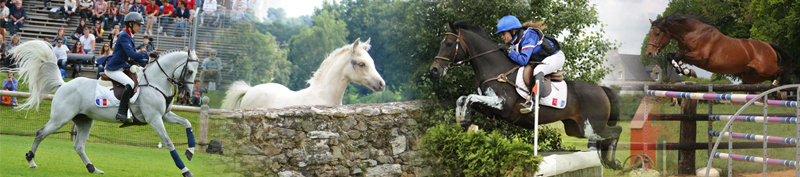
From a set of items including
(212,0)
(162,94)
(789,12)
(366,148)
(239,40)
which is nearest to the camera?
(239,40)

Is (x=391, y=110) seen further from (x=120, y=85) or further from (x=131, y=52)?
(x=120, y=85)

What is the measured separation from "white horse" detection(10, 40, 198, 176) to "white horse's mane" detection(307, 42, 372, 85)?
209cm

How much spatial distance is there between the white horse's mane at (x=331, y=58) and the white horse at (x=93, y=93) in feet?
6.87

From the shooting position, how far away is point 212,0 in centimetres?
322

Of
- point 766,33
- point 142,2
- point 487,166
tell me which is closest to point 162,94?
point 487,166

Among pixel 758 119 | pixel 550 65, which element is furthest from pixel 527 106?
pixel 758 119

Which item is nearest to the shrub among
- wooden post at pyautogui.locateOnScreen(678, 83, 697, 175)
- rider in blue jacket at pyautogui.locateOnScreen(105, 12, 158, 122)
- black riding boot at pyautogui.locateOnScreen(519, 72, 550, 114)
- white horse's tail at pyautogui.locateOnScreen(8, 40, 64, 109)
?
black riding boot at pyautogui.locateOnScreen(519, 72, 550, 114)

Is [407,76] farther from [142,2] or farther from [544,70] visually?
[142,2]

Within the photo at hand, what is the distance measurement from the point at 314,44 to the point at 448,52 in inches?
45.8

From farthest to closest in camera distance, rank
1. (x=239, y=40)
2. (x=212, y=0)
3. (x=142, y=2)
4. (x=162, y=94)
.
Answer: (x=142, y=2) → (x=162, y=94) → (x=212, y=0) → (x=239, y=40)

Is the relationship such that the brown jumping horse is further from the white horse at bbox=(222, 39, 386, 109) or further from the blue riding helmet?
the white horse at bbox=(222, 39, 386, 109)

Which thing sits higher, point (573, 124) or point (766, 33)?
point (766, 33)

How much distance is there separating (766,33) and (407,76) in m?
3.02

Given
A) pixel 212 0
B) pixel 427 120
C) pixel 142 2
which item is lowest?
pixel 427 120
